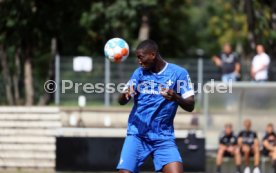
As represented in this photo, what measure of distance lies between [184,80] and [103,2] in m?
24.5

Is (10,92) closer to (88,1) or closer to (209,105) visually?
(88,1)

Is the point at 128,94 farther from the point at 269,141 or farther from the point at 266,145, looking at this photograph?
the point at 269,141

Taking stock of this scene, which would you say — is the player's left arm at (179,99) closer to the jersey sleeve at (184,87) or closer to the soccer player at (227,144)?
the jersey sleeve at (184,87)

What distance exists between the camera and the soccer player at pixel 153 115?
926 cm

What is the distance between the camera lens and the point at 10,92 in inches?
993

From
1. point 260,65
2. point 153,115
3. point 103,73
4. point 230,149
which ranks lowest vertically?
point 230,149

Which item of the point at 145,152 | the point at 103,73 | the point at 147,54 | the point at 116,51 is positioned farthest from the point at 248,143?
the point at 147,54

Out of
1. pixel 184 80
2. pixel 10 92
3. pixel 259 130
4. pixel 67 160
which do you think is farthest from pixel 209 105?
pixel 184 80

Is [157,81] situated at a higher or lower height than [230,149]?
higher

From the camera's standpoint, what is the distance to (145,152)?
9352 mm

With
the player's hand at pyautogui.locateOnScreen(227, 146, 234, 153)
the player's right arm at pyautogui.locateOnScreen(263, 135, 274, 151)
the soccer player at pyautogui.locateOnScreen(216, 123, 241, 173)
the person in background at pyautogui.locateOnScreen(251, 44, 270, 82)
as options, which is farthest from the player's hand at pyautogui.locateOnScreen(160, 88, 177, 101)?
the person in background at pyautogui.locateOnScreen(251, 44, 270, 82)

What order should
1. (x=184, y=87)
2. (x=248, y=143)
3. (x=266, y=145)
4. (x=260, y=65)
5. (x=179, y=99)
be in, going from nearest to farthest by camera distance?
(x=179, y=99) < (x=184, y=87) < (x=266, y=145) < (x=248, y=143) < (x=260, y=65)

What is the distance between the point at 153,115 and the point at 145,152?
47 cm

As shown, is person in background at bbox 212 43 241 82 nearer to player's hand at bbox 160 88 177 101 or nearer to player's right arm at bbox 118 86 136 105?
player's right arm at bbox 118 86 136 105
